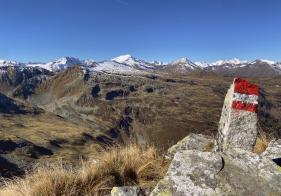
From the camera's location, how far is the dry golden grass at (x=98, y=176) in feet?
29.7

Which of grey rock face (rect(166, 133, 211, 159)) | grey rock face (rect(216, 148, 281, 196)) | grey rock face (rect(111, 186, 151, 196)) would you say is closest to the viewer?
grey rock face (rect(216, 148, 281, 196))

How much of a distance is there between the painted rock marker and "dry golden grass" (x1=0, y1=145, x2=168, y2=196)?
1.96 meters

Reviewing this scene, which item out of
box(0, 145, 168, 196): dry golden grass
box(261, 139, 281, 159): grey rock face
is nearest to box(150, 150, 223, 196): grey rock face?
box(0, 145, 168, 196): dry golden grass

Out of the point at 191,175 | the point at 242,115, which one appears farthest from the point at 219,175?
the point at 242,115

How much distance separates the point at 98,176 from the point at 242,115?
3.37 metres

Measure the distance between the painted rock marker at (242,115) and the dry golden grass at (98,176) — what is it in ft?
6.42

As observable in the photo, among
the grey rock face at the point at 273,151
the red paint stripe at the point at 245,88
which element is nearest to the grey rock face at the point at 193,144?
the grey rock face at the point at 273,151

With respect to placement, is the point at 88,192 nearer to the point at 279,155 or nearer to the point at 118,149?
the point at 118,149

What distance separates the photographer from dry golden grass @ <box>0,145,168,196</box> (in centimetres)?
905

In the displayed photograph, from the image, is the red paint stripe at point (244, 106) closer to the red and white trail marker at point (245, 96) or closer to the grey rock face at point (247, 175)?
the red and white trail marker at point (245, 96)

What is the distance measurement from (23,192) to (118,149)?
370 centimetres

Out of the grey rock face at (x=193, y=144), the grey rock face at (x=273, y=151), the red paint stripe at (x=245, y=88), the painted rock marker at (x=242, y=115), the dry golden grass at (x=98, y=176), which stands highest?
the red paint stripe at (x=245, y=88)

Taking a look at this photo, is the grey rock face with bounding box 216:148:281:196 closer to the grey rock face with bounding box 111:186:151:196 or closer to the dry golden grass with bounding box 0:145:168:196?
the grey rock face with bounding box 111:186:151:196

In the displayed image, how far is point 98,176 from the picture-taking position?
10055 millimetres
